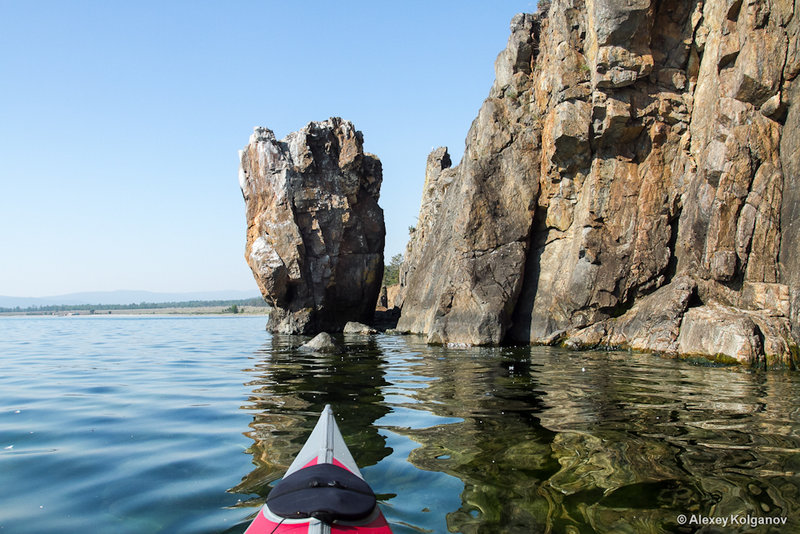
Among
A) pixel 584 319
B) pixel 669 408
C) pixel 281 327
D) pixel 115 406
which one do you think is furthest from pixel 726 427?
pixel 281 327

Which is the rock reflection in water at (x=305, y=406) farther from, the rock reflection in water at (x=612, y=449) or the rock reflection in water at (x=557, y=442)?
the rock reflection in water at (x=612, y=449)

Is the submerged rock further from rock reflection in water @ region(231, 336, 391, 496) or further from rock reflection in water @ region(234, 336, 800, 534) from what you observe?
rock reflection in water @ region(234, 336, 800, 534)

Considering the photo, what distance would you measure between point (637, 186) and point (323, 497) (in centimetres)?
2266

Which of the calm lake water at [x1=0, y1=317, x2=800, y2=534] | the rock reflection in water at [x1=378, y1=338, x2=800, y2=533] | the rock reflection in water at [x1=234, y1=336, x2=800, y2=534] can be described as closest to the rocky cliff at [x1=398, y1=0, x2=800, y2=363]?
the rock reflection in water at [x1=234, y1=336, x2=800, y2=534]

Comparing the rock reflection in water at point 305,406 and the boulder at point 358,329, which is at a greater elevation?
the boulder at point 358,329

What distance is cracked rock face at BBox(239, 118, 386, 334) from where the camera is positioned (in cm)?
3581

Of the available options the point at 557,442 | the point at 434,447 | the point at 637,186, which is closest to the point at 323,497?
the point at 434,447

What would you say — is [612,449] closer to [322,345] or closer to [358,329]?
[322,345]

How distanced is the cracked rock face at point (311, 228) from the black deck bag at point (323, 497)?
31.0 m

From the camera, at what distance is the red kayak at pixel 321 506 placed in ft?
13.3

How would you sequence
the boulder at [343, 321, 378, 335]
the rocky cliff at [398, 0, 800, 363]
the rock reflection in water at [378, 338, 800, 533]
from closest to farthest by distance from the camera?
the rock reflection in water at [378, 338, 800, 533] < the rocky cliff at [398, 0, 800, 363] < the boulder at [343, 321, 378, 335]

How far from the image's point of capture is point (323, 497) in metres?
4.30

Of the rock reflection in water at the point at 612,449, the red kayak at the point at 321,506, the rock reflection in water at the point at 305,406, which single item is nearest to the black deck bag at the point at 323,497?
the red kayak at the point at 321,506

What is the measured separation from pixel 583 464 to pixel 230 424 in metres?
5.56
